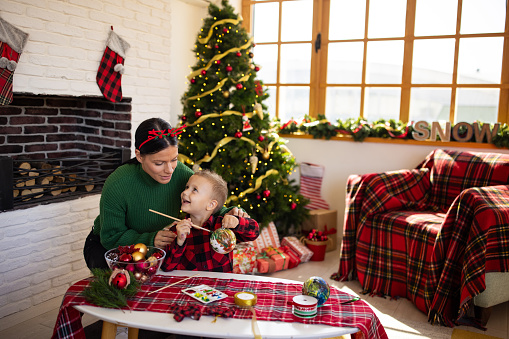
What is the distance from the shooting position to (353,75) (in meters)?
4.20

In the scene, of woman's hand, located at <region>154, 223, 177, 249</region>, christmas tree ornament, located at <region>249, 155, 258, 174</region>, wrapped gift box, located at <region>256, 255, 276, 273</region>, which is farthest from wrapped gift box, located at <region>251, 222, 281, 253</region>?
woman's hand, located at <region>154, 223, 177, 249</region>

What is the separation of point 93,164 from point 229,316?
223 centimetres

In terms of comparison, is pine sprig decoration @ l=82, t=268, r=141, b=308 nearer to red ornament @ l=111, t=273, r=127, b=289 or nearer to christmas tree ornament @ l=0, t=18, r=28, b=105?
red ornament @ l=111, t=273, r=127, b=289

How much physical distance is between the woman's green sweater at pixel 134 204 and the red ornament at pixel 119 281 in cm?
32

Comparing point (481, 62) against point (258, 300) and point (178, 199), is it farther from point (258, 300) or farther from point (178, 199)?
point (258, 300)

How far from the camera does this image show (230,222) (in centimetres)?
183

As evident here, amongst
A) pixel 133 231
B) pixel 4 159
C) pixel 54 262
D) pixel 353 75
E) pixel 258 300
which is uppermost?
pixel 353 75

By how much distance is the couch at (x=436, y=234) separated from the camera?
2400 millimetres

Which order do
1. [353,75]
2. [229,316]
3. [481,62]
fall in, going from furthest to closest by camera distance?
[353,75]
[481,62]
[229,316]

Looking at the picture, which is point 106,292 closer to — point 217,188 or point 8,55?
point 217,188

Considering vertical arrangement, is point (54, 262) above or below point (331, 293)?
below

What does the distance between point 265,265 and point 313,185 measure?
1.16m

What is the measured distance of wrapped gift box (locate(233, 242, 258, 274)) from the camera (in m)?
3.15

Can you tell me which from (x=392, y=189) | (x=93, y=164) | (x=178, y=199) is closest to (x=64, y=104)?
(x=93, y=164)
